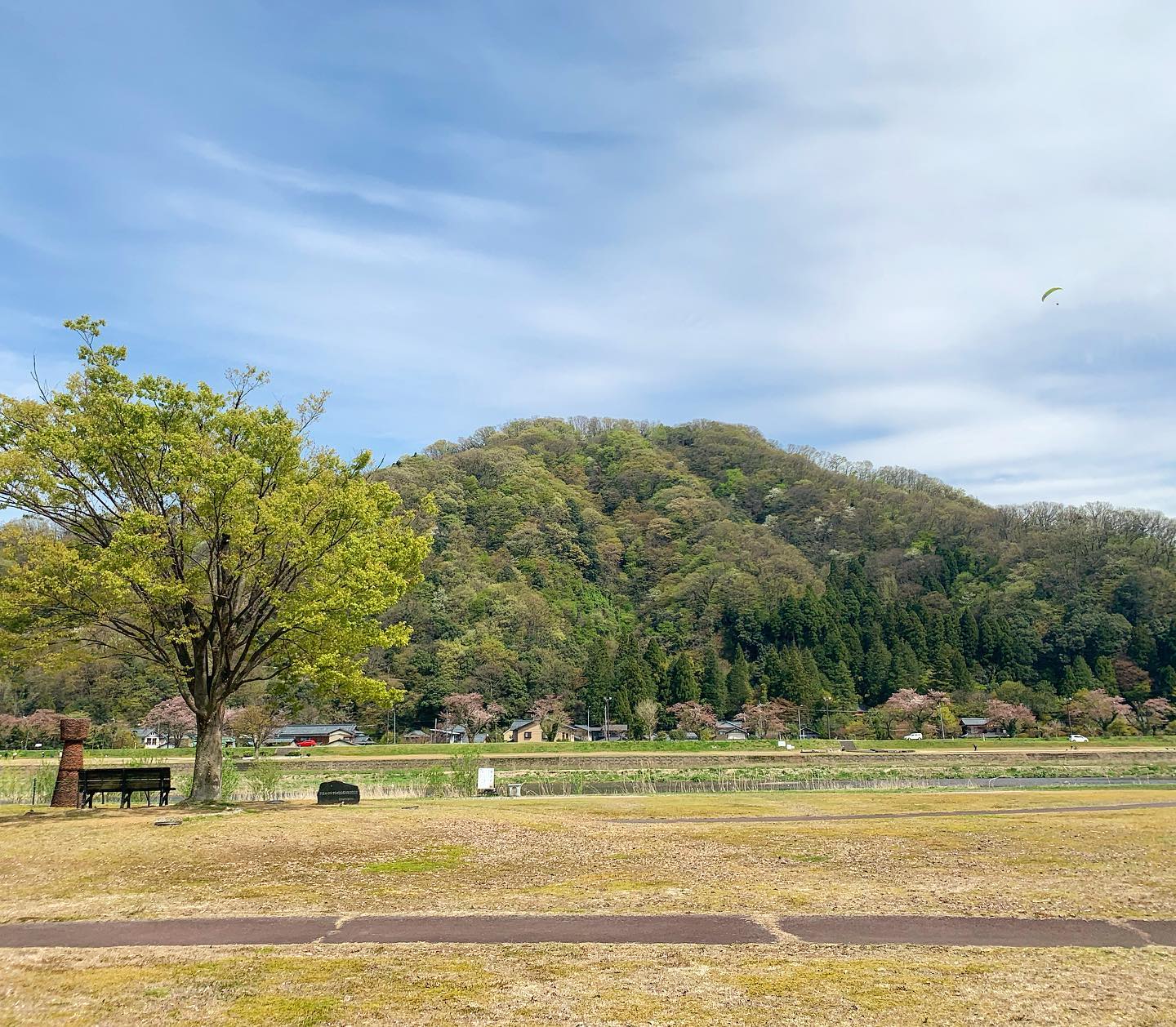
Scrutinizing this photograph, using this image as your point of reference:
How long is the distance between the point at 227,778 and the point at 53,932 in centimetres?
1747

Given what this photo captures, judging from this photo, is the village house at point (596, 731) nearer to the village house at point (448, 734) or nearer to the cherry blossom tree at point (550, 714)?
the cherry blossom tree at point (550, 714)

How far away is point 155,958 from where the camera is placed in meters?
9.35

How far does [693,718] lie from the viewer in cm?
9025

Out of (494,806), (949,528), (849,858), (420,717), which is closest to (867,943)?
(849,858)

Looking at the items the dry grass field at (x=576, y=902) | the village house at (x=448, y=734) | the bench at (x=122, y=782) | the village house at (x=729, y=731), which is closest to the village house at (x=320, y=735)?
the village house at (x=448, y=734)

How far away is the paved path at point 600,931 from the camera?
988cm

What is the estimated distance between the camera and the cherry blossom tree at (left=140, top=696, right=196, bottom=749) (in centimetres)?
8438

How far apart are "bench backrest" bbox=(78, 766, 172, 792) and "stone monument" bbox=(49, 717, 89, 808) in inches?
27.1

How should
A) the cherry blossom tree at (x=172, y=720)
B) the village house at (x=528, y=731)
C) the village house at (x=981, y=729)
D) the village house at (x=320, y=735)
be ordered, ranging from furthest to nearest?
the village house at (x=320, y=735), the village house at (x=528, y=731), the village house at (x=981, y=729), the cherry blossom tree at (x=172, y=720)

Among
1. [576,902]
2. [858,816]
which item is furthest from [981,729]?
[576,902]

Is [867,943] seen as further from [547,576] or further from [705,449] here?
[705,449]

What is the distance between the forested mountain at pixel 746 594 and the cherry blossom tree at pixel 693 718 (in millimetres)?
2602

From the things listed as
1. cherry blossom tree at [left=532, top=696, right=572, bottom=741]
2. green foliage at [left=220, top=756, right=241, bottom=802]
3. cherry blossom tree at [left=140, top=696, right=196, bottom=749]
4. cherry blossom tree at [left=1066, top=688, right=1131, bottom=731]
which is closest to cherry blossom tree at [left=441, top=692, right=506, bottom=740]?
cherry blossom tree at [left=532, top=696, right=572, bottom=741]

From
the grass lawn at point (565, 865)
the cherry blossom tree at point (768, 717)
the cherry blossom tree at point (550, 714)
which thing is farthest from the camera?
the cherry blossom tree at point (550, 714)
